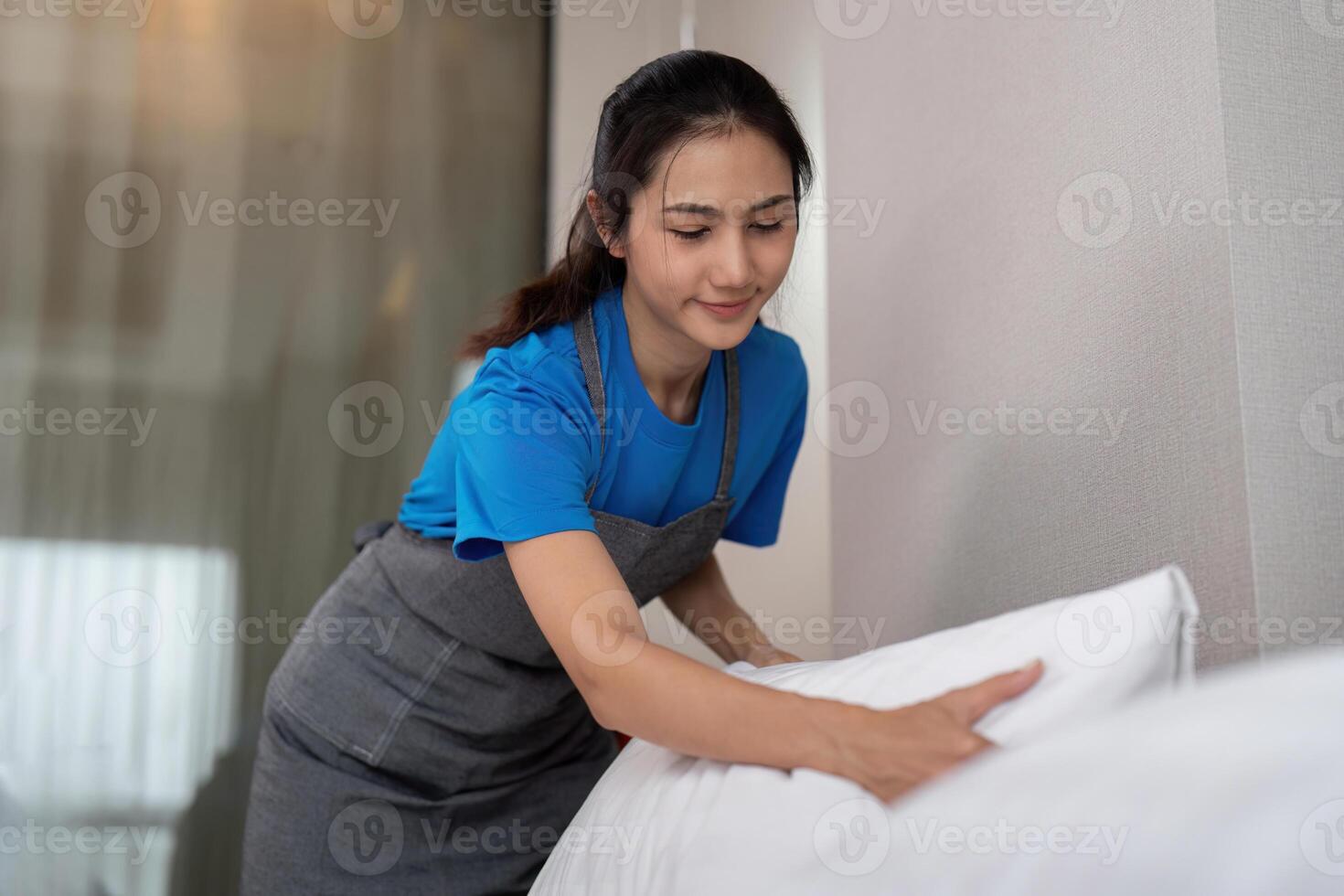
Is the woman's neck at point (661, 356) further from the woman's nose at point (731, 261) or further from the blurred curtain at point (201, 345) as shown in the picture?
the blurred curtain at point (201, 345)

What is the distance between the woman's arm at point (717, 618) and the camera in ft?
4.02

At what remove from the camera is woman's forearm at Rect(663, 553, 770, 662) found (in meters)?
1.24

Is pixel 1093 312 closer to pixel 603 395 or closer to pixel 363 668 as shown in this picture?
pixel 603 395

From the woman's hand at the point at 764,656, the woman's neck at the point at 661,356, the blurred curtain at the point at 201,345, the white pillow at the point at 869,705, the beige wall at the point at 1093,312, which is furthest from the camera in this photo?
the blurred curtain at the point at 201,345

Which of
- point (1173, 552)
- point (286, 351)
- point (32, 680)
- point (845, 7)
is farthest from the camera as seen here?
point (286, 351)

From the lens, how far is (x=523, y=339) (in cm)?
105

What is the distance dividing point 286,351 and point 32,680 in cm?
76

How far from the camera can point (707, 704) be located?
71 centimetres

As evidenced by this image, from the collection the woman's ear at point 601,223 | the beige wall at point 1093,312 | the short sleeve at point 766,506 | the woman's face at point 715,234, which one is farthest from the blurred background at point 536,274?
the woman's ear at point 601,223

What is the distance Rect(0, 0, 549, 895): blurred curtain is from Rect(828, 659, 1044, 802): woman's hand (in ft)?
6.07

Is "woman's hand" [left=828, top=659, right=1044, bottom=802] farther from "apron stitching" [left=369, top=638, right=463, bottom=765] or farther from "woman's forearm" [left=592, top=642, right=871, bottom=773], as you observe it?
"apron stitching" [left=369, top=638, right=463, bottom=765]

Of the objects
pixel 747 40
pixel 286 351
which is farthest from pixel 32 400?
pixel 747 40

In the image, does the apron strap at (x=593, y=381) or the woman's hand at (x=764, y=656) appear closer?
the apron strap at (x=593, y=381)

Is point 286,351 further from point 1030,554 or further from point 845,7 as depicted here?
point 1030,554
